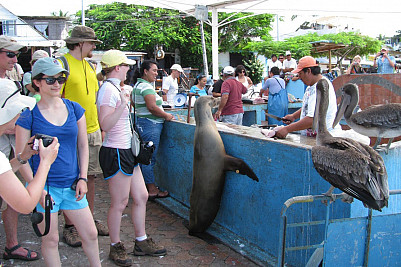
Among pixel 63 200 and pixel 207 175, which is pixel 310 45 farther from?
pixel 63 200

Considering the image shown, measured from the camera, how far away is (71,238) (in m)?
4.46

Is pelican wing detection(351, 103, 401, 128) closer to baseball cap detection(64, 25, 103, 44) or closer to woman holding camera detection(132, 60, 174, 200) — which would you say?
woman holding camera detection(132, 60, 174, 200)

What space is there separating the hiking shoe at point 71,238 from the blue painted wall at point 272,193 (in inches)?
67.8

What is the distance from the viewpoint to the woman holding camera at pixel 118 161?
3.86m

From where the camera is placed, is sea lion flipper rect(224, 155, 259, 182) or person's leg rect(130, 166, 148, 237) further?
sea lion flipper rect(224, 155, 259, 182)

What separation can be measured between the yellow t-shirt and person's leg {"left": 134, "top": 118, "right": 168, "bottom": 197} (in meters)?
1.24

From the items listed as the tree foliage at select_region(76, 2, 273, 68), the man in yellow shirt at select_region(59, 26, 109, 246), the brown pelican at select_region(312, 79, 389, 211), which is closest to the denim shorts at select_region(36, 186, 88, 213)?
the man in yellow shirt at select_region(59, 26, 109, 246)

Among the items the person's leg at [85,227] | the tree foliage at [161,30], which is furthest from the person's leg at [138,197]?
the tree foliage at [161,30]

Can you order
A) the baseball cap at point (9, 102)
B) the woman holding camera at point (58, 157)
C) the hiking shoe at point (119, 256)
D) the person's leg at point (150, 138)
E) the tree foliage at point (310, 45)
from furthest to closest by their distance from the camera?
1. the tree foliage at point (310, 45)
2. the person's leg at point (150, 138)
3. the hiking shoe at point (119, 256)
4. the woman holding camera at point (58, 157)
5. the baseball cap at point (9, 102)

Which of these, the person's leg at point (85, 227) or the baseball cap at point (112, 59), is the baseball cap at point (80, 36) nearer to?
the baseball cap at point (112, 59)

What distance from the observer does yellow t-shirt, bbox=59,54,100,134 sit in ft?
14.2

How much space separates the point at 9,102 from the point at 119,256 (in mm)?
2275

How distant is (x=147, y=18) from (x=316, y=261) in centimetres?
2949

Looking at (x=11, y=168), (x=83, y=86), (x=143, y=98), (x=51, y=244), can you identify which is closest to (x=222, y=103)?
(x=143, y=98)
